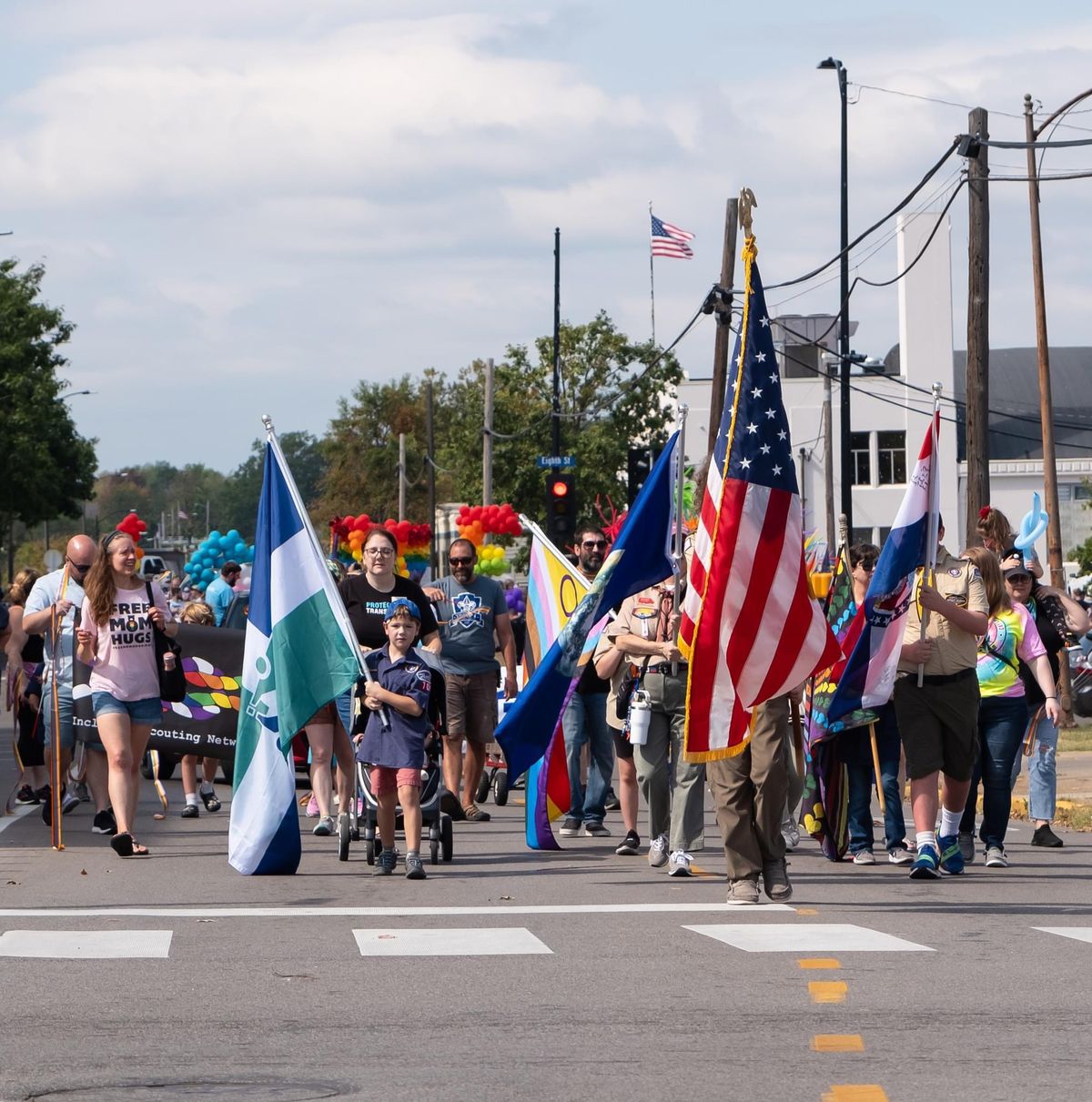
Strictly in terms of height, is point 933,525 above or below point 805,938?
above

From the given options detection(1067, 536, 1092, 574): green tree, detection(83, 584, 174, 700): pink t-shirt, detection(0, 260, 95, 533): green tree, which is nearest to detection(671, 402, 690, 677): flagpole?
detection(83, 584, 174, 700): pink t-shirt

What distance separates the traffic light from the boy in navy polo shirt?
748 inches

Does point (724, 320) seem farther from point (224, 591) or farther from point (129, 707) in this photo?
point (129, 707)

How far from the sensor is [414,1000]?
283 inches

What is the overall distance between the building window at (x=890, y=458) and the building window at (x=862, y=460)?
40cm

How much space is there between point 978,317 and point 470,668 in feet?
30.7

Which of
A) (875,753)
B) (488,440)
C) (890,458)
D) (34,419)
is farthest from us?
(890,458)

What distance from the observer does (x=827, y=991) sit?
7.37 metres

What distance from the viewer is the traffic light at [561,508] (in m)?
30.8

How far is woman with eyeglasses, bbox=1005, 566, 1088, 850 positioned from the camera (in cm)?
1266

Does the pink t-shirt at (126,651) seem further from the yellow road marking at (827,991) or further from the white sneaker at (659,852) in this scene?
the yellow road marking at (827,991)

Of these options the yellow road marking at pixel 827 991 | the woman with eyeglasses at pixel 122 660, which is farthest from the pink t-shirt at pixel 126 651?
the yellow road marking at pixel 827 991

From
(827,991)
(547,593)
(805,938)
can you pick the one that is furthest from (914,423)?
(827,991)

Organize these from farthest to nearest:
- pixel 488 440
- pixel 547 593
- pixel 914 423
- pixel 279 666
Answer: pixel 914 423
pixel 488 440
pixel 547 593
pixel 279 666
